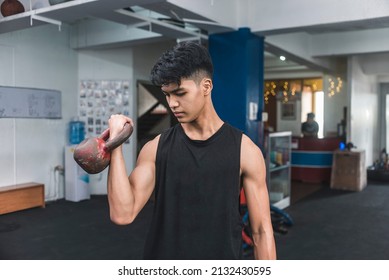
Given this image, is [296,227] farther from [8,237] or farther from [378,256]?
[8,237]

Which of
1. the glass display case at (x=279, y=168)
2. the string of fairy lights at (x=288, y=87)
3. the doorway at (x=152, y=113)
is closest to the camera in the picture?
the glass display case at (x=279, y=168)

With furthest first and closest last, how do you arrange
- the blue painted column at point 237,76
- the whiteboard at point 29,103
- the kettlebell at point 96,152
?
the whiteboard at point 29,103 → the blue painted column at point 237,76 → the kettlebell at point 96,152

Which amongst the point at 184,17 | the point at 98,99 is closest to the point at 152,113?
the point at 98,99

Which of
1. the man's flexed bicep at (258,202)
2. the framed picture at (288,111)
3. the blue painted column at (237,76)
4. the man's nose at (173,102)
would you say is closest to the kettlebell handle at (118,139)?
the man's nose at (173,102)

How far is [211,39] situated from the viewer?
488 cm

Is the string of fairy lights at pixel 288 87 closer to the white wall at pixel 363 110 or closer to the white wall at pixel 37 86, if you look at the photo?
the white wall at pixel 363 110

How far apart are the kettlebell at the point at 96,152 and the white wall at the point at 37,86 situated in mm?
4886

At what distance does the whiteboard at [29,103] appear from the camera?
548cm

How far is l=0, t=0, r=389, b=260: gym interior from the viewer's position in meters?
4.09

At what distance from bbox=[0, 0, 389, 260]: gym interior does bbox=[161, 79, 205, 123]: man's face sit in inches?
94.2

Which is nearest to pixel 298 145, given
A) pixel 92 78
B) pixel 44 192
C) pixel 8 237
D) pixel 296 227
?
pixel 296 227

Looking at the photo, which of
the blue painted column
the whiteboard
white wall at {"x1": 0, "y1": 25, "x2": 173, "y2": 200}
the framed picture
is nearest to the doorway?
white wall at {"x1": 0, "y1": 25, "x2": 173, "y2": 200}

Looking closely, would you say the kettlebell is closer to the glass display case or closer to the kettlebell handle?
the kettlebell handle

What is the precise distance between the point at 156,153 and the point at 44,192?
5028mm
